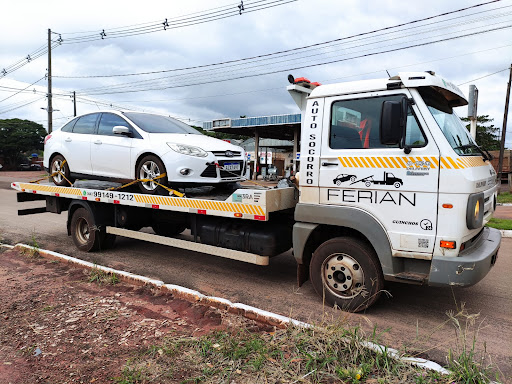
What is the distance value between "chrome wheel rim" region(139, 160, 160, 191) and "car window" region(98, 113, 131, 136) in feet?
2.87

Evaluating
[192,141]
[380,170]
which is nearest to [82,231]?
[192,141]

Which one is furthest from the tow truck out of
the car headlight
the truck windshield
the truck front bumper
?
the car headlight

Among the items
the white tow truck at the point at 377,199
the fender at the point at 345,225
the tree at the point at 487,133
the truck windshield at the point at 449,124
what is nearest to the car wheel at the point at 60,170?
the white tow truck at the point at 377,199

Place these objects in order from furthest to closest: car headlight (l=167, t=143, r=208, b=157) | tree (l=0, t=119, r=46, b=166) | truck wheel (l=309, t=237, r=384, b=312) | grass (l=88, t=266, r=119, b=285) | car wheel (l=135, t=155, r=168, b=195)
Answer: tree (l=0, t=119, r=46, b=166), car wheel (l=135, t=155, r=168, b=195), car headlight (l=167, t=143, r=208, b=157), grass (l=88, t=266, r=119, b=285), truck wheel (l=309, t=237, r=384, b=312)

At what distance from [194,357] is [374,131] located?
110 inches

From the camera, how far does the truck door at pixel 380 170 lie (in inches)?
144

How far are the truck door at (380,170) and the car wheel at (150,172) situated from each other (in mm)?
2546

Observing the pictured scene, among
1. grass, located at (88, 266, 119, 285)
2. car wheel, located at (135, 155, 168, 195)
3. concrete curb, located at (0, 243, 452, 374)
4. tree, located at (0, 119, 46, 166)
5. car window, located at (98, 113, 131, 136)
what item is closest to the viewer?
concrete curb, located at (0, 243, 452, 374)

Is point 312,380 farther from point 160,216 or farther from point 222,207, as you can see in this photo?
point 160,216

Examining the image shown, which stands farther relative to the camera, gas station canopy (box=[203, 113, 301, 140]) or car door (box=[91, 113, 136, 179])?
gas station canopy (box=[203, 113, 301, 140])

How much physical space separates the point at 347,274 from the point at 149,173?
334 centimetres

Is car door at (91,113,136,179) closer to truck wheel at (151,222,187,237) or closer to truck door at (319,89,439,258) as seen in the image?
truck wheel at (151,222,187,237)

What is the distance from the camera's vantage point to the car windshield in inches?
237

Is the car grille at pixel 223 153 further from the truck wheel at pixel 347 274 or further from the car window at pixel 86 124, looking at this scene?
the car window at pixel 86 124
